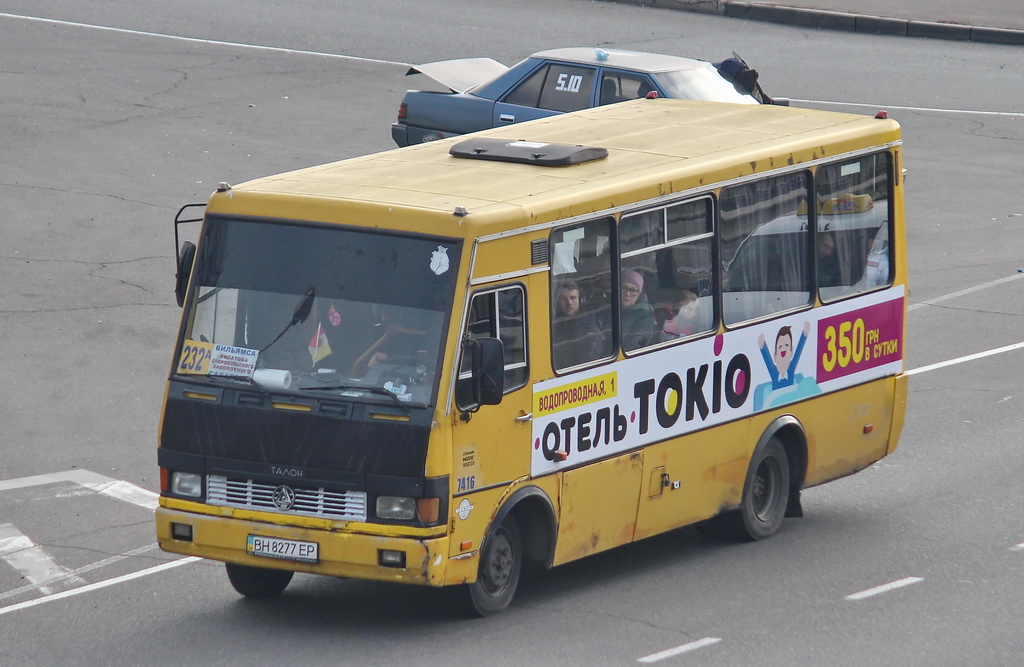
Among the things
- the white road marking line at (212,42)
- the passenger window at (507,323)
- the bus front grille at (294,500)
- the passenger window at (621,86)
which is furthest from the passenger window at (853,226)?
the white road marking line at (212,42)

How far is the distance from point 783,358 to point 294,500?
157 inches

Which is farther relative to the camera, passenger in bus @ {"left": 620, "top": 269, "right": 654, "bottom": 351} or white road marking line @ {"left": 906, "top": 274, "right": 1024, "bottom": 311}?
white road marking line @ {"left": 906, "top": 274, "right": 1024, "bottom": 311}

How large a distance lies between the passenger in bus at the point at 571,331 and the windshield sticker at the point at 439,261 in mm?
933

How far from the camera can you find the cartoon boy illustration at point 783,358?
11.6 meters

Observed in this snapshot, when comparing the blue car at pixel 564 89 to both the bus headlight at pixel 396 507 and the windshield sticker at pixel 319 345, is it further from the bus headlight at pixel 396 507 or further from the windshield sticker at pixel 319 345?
the bus headlight at pixel 396 507

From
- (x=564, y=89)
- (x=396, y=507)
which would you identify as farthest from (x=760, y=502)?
(x=564, y=89)

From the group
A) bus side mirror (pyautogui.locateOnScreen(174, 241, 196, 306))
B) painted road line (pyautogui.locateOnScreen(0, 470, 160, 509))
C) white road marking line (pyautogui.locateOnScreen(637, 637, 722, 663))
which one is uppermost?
bus side mirror (pyautogui.locateOnScreen(174, 241, 196, 306))

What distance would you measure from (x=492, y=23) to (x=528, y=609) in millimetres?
21695

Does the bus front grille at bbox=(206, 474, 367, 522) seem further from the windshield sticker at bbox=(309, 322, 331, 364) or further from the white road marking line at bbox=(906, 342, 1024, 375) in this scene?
the white road marking line at bbox=(906, 342, 1024, 375)

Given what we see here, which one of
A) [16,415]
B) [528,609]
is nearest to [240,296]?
[528,609]

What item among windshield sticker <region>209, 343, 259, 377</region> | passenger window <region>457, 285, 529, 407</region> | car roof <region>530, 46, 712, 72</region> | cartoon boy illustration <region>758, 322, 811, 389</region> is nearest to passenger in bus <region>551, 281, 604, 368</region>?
passenger window <region>457, 285, 529, 407</region>

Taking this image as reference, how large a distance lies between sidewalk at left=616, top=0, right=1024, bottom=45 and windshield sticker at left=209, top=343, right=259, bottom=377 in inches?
945

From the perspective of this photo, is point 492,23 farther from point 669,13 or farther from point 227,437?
point 227,437

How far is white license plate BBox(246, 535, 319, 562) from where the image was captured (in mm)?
9062
